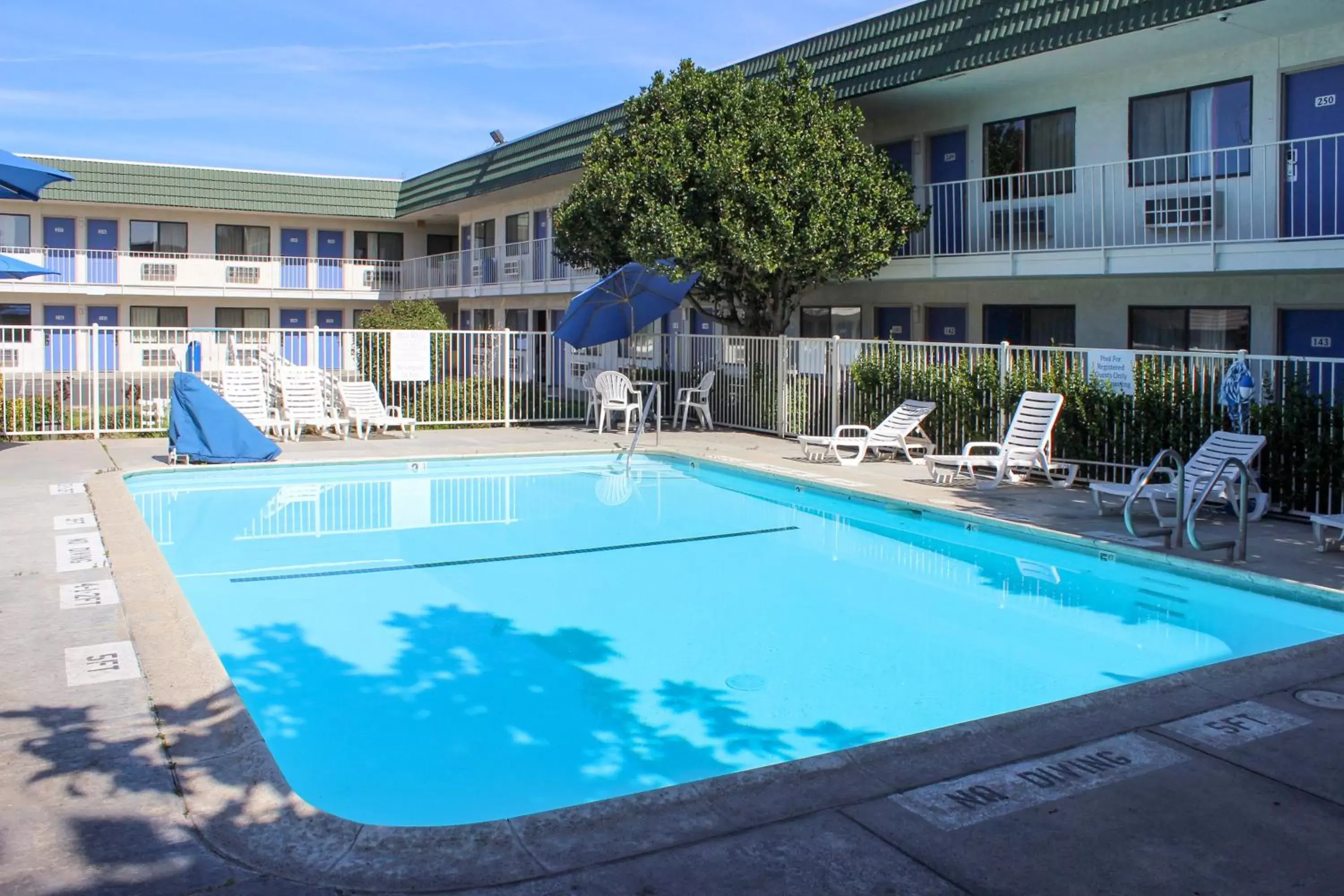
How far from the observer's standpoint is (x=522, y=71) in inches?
1583

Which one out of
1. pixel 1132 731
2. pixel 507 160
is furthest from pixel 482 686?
pixel 507 160

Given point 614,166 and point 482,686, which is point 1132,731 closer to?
point 482,686

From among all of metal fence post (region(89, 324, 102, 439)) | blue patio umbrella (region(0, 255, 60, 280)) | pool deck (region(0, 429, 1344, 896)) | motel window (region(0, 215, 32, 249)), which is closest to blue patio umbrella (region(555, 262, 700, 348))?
metal fence post (region(89, 324, 102, 439))

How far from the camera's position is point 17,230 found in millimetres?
36406

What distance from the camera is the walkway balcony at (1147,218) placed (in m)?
13.6

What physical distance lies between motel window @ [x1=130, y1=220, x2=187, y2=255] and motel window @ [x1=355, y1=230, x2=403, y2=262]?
5.49 meters

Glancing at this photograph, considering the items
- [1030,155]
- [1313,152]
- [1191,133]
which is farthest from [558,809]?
[1030,155]

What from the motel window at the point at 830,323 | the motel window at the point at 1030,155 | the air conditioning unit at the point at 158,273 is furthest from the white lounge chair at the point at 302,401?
the air conditioning unit at the point at 158,273

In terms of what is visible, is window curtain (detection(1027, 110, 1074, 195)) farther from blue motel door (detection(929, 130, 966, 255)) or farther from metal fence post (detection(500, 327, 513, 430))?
metal fence post (detection(500, 327, 513, 430))

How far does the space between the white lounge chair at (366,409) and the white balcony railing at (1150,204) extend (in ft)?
27.6

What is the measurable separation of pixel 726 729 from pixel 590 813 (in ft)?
7.06

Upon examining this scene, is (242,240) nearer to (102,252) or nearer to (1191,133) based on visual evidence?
(102,252)

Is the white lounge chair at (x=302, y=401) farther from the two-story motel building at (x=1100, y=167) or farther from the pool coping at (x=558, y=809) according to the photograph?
the pool coping at (x=558, y=809)

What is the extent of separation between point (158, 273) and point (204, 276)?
1323 mm
